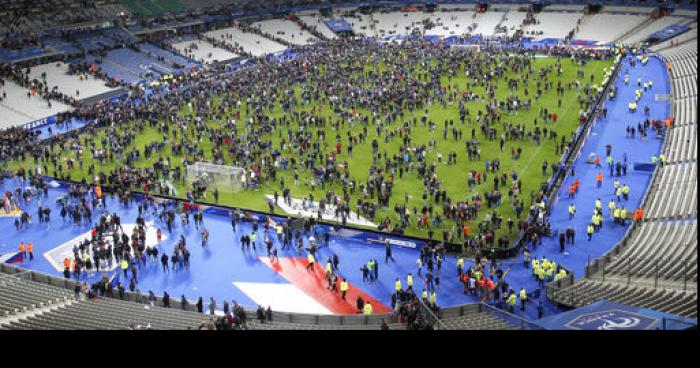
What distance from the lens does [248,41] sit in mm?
80500

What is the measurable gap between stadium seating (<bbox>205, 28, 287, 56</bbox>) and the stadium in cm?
854

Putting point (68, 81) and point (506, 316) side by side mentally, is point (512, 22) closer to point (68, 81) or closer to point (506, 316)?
point (68, 81)

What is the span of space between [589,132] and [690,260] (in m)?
21.7

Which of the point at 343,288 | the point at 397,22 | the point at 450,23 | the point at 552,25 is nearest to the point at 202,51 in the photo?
the point at 397,22

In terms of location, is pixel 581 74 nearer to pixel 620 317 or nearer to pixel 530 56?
pixel 530 56

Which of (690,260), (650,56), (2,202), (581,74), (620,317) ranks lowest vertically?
(620,317)

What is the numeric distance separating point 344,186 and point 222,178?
6322mm

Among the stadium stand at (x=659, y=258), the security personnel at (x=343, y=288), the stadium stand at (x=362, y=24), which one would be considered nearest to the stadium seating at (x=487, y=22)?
the stadium stand at (x=362, y=24)

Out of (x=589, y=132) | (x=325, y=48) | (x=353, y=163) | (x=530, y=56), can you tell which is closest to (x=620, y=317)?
(x=353, y=163)

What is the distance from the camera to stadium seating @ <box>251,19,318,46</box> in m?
85.6

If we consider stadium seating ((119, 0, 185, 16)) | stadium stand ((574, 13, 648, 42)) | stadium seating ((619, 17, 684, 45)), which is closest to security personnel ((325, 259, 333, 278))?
stadium seating ((619, 17, 684, 45))

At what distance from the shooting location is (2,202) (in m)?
31.4

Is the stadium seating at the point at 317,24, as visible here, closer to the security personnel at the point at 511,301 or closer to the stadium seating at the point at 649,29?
the stadium seating at the point at 649,29

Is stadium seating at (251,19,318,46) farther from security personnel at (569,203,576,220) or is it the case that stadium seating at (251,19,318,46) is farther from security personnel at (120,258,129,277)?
security personnel at (120,258,129,277)
